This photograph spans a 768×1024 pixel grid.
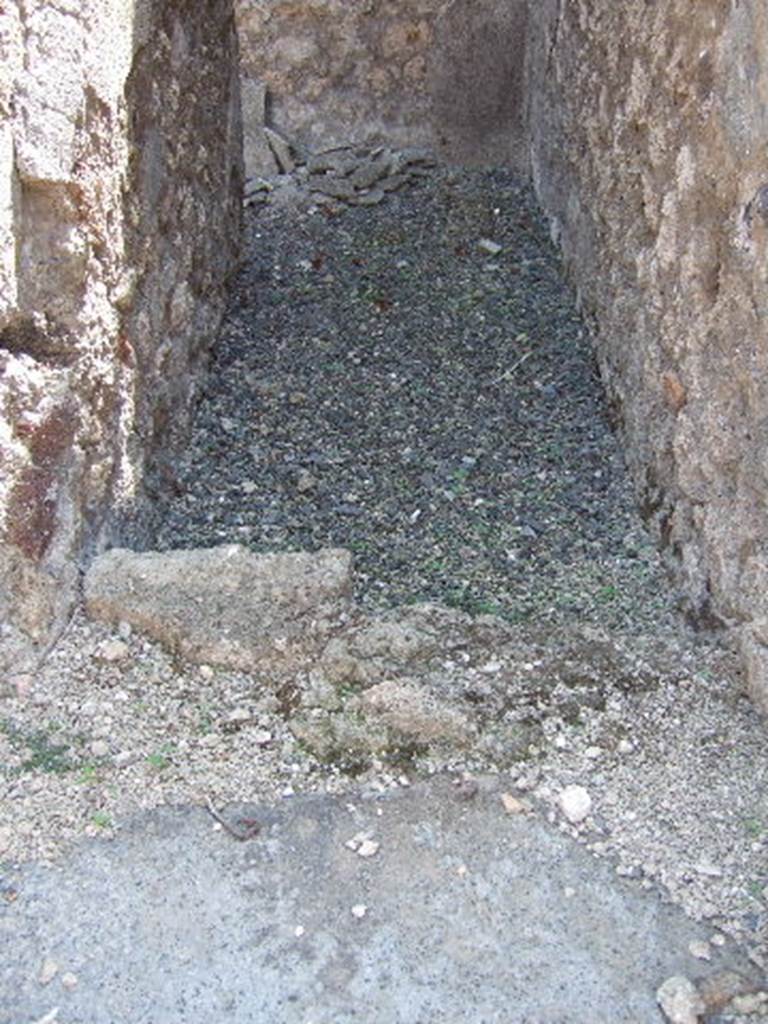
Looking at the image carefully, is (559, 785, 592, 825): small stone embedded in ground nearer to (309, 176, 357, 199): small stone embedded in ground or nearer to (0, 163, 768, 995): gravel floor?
(0, 163, 768, 995): gravel floor

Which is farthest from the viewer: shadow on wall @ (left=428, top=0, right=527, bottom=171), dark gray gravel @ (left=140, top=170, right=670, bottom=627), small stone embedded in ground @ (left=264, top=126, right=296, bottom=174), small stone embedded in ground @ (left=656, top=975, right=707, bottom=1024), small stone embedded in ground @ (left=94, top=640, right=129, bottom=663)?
small stone embedded in ground @ (left=264, top=126, right=296, bottom=174)

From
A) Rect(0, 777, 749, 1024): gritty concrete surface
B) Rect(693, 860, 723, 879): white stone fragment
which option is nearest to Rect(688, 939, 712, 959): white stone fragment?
Rect(0, 777, 749, 1024): gritty concrete surface

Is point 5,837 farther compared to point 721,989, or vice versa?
point 5,837

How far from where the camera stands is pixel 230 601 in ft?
6.61

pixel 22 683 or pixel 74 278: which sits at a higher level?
pixel 74 278

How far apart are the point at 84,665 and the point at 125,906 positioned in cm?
49

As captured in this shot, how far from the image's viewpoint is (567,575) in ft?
7.56

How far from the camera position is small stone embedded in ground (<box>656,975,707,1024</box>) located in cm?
143

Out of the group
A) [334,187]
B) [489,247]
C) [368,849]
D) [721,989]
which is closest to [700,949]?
[721,989]

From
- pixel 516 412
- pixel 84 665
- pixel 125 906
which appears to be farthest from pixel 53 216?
pixel 516 412

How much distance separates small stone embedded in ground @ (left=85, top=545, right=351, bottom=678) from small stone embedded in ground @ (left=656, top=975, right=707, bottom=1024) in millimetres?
781

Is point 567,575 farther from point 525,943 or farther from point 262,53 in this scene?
point 262,53

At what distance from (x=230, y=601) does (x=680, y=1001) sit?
38.3 inches

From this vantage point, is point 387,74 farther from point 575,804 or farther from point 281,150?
point 575,804
